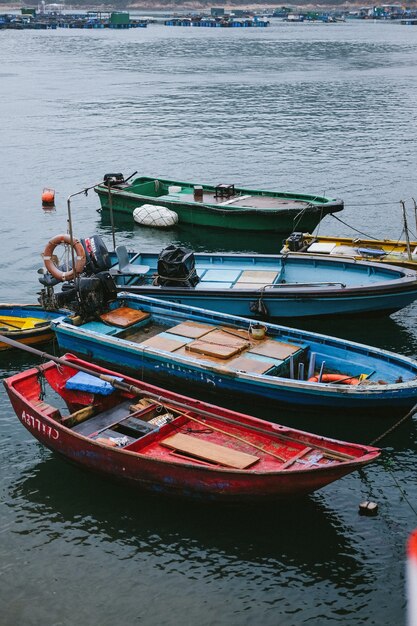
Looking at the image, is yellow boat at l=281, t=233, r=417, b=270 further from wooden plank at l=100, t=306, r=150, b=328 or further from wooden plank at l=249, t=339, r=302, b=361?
wooden plank at l=249, t=339, r=302, b=361

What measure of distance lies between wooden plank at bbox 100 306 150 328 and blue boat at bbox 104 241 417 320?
1413mm


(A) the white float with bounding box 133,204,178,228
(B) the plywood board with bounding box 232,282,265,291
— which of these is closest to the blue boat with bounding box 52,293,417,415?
(B) the plywood board with bounding box 232,282,265,291

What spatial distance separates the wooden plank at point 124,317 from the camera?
2198 centimetres

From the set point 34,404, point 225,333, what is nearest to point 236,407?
point 225,333

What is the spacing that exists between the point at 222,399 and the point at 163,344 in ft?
7.37

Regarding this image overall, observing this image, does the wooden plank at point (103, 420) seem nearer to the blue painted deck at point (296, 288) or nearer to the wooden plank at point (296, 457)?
the wooden plank at point (296, 457)

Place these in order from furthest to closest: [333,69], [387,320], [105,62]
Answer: [105,62] → [333,69] → [387,320]

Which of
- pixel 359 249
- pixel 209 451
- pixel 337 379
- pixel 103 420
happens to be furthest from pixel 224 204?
pixel 209 451

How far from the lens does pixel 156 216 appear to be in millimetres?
35156

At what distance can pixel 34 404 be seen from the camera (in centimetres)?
1744

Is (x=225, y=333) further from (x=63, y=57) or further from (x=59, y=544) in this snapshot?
(x=63, y=57)

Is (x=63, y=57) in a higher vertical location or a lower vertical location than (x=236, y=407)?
higher

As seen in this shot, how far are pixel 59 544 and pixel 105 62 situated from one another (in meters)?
112

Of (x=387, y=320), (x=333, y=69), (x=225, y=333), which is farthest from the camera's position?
(x=333, y=69)
